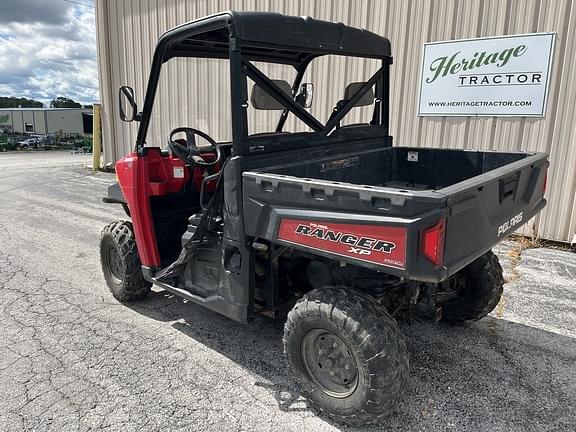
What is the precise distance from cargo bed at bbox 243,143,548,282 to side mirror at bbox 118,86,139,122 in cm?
116

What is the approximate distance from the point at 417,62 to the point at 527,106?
5.23 feet

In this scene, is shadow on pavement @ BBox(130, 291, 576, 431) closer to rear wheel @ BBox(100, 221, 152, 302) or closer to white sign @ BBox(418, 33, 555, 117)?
rear wheel @ BBox(100, 221, 152, 302)

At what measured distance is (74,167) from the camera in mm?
14531

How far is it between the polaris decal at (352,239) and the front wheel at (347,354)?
32 centimetres

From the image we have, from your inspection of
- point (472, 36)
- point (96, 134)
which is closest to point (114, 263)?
point (472, 36)

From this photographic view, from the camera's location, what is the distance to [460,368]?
3.01m

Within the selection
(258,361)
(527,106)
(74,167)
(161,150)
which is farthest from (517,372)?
(74,167)

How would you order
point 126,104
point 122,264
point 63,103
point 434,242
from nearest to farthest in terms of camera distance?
point 434,242 < point 126,104 < point 122,264 < point 63,103

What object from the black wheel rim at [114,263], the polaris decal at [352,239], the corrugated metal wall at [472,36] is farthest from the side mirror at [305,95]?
the black wheel rim at [114,263]

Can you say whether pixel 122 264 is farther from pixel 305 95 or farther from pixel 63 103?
pixel 63 103

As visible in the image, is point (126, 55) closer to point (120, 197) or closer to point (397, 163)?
point (120, 197)

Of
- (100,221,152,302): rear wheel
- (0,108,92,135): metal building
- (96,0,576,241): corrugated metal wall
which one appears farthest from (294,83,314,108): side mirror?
(0,108,92,135): metal building

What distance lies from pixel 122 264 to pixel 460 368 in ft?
9.06

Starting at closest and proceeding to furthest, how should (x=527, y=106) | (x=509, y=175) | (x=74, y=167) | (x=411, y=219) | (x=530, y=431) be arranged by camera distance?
(x=411, y=219)
(x=530, y=431)
(x=509, y=175)
(x=527, y=106)
(x=74, y=167)
